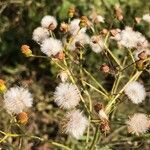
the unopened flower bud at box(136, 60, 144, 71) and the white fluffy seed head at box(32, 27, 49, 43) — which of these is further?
the white fluffy seed head at box(32, 27, 49, 43)

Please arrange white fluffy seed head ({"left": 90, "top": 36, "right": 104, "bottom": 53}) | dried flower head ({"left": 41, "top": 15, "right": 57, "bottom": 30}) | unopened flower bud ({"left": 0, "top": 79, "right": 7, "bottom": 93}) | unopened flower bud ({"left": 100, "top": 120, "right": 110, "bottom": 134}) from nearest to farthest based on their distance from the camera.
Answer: unopened flower bud ({"left": 100, "top": 120, "right": 110, "bottom": 134}) → unopened flower bud ({"left": 0, "top": 79, "right": 7, "bottom": 93}) → white fluffy seed head ({"left": 90, "top": 36, "right": 104, "bottom": 53}) → dried flower head ({"left": 41, "top": 15, "right": 57, "bottom": 30})

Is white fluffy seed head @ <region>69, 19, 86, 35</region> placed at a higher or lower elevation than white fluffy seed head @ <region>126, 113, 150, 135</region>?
higher

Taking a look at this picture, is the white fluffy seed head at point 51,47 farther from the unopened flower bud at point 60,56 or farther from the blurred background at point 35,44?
the blurred background at point 35,44

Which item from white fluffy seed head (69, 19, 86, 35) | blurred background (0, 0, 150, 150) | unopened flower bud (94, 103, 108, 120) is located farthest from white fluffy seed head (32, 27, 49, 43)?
blurred background (0, 0, 150, 150)

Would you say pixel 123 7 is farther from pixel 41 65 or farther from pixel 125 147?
pixel 125 147

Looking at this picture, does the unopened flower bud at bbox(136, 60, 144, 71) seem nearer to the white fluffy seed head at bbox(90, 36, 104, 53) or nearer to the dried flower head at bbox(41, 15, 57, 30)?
the white fluffy seed head at bbox(90, 36, 104, 53)

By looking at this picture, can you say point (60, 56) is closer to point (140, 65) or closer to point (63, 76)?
point (63, 76)

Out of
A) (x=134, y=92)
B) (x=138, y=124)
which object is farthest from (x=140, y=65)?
(x=138, y=124)

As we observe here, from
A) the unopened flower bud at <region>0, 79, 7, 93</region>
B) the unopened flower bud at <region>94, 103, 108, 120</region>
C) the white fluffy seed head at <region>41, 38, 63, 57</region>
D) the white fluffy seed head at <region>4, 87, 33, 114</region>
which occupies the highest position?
the white fluffy seed head at <region>41, 38, 63, 57</region>
